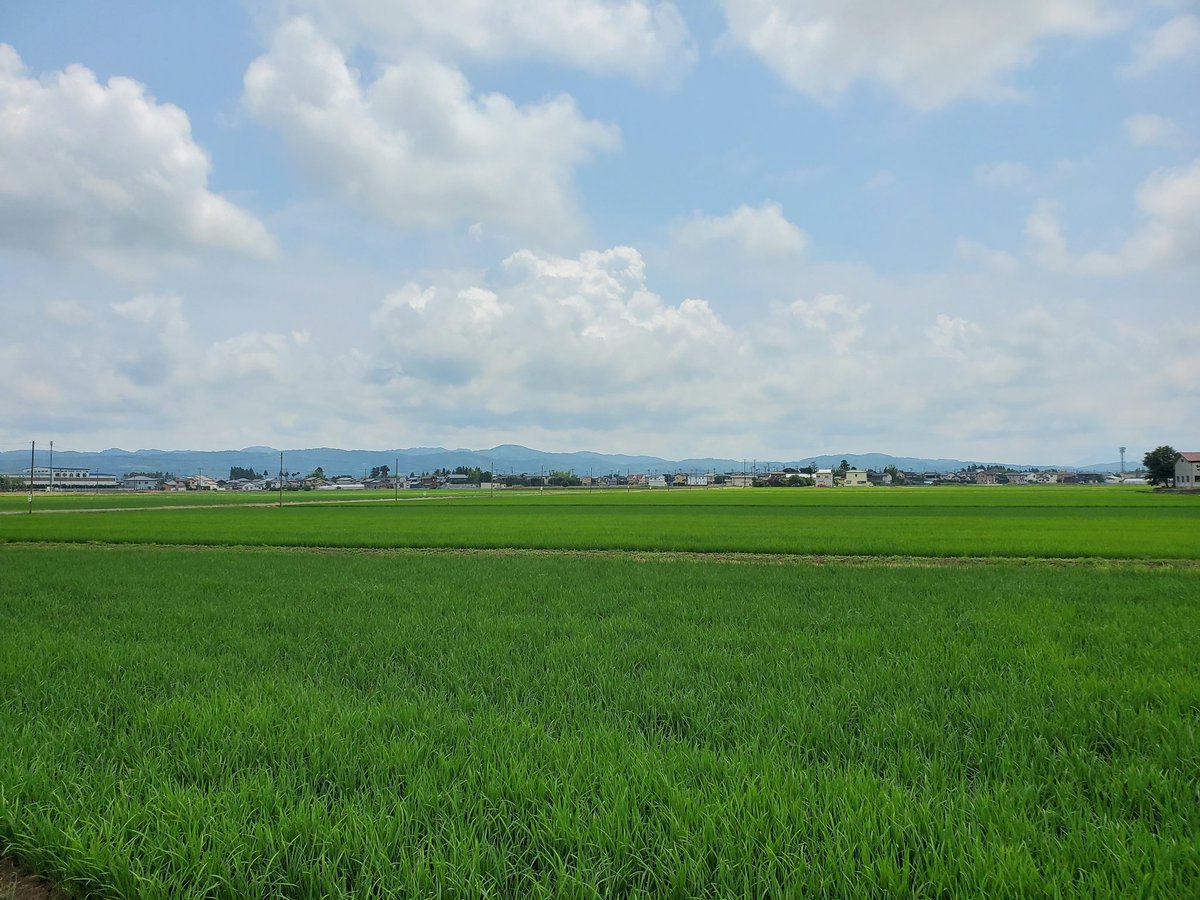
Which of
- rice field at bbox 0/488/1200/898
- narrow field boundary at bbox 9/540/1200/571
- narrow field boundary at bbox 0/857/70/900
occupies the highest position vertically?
rice field at bbox 0/488/1200/898

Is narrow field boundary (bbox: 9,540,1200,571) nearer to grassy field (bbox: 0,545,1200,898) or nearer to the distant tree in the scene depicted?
grassy field (bbox: 0,545,1200,898)

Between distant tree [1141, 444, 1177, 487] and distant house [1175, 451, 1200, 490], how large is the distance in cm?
78

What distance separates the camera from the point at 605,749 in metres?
4.21

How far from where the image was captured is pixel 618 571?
1511 centimetres

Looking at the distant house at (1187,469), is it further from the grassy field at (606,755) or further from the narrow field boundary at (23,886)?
the narrow field boundary at (23,886)

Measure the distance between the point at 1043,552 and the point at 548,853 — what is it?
75.2 feet

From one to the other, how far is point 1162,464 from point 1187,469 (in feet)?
10.7

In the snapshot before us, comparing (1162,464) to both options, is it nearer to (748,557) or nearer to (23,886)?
(748,557)

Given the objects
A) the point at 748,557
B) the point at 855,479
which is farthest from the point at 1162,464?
the point at 748,557

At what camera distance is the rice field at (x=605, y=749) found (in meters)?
2.95

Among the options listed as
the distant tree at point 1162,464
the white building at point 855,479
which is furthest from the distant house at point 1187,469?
the white building at point 855,479

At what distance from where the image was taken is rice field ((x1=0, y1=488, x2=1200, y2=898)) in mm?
2953

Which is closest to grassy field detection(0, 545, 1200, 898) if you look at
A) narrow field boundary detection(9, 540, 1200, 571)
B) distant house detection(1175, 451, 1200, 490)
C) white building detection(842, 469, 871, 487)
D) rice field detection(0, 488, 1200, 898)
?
rice field detection(0, 488, 1200, 898)

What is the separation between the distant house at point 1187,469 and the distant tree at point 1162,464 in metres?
0.78
